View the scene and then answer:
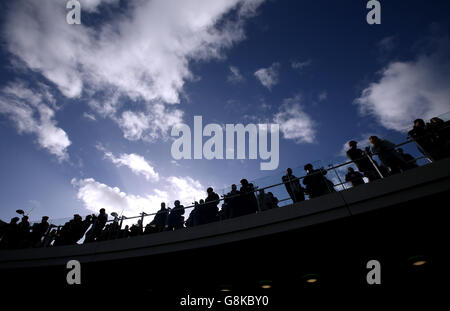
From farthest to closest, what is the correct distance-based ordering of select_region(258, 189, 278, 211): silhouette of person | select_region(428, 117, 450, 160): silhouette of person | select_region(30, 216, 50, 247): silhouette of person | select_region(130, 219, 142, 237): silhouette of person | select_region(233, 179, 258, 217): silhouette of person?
select_region(30, 216, 50, 247): silhouette of person → select_region(130, 219, 142, 237): silhouette of person → select_region(233, 179, 258, 217): silhouette of person → select_region(258, 189, 278, 211): silhouette of person → select_region(428, 117, 450, 160): silhouette of person

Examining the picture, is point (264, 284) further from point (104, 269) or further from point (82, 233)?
point (82, 233)

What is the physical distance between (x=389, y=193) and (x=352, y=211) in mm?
923

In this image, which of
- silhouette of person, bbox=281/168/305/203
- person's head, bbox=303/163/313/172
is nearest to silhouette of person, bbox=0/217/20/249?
silhouette of person, bbox=281/168/305/203

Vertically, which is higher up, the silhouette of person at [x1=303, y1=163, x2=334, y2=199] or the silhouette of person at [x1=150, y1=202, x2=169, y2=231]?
the silhouette of person at [x1=303, y1=163, x2=334, y2=199]

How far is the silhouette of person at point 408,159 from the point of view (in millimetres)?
5198

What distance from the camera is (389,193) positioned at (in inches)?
198

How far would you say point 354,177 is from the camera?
229 inches

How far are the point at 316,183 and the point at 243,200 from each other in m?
2.32

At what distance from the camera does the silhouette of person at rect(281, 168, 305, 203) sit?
6.21m

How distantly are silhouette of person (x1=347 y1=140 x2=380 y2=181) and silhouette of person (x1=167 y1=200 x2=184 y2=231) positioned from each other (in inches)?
231

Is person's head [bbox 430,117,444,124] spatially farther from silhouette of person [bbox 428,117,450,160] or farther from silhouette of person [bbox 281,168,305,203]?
silhouette of person [bbox 281,168,305,203]

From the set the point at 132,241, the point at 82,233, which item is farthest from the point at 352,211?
the point at 82,233

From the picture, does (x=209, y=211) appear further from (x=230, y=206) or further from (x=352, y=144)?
(x=352, y=144)

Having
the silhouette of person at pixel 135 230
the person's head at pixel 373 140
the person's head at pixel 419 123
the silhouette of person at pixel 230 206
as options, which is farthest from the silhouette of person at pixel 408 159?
the silhouette of person at pixel 135 230
